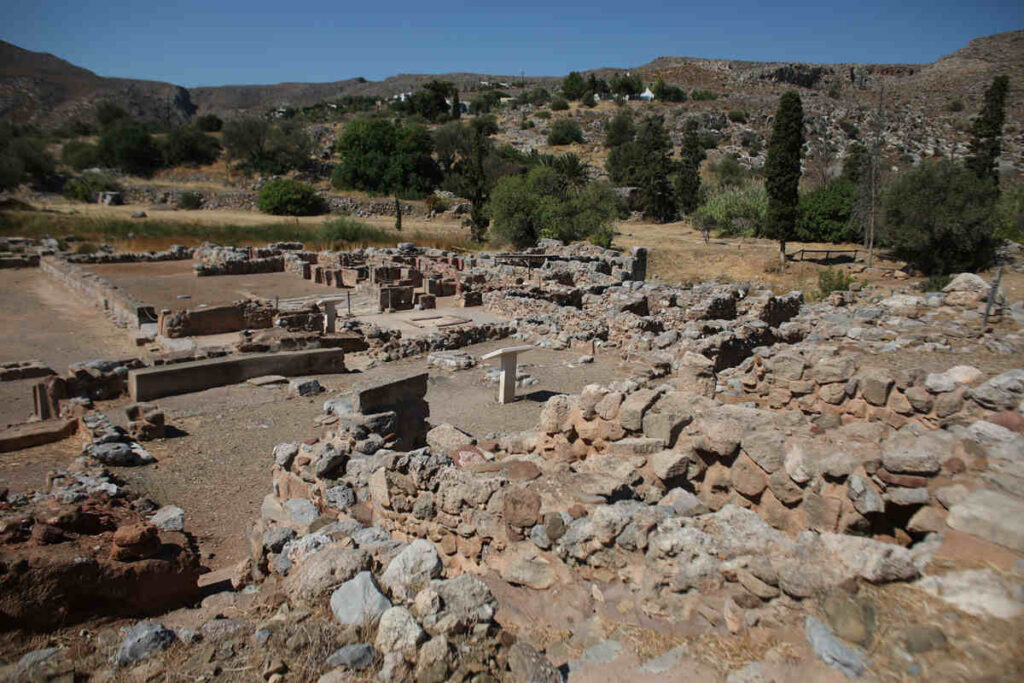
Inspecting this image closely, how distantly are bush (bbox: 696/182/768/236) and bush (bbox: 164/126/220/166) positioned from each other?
5291cm

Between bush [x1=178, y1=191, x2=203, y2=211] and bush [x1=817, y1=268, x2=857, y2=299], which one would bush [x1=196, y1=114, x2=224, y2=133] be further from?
bush [x1=817, y1=268, x2=857, y2=299]

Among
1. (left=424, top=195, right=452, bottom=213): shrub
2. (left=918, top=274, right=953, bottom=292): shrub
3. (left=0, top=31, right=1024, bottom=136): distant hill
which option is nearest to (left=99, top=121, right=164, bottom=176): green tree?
(left=424, top=195, right=452, bottom=213): shrub

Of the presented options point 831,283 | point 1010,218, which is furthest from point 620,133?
point 831,283

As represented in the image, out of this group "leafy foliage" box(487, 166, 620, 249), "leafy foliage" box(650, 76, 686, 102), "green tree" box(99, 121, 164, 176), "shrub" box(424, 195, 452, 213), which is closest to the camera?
"leafy foliage" box(487, 166, 620, 249)

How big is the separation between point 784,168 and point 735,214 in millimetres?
10917

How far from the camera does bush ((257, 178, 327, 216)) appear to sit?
49062mm

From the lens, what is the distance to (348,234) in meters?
37.7

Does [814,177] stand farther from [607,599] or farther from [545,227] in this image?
[607,599]

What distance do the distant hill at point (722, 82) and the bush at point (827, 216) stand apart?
5069 centimetres

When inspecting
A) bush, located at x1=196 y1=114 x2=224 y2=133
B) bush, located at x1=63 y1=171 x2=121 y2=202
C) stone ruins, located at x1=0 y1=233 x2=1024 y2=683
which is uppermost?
bush, located at x1=196 y1=114 x2=224 y2=133

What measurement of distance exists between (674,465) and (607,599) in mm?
1668

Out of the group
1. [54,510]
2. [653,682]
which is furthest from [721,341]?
[54,510]

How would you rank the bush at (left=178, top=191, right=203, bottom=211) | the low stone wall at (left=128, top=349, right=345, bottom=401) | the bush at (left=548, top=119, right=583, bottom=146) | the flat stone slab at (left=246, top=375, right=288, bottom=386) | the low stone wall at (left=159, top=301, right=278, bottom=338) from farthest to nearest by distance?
the bush at (left=548, top=119, right=583, bottom=146)
the bush at (left=178, top=191, right=203, bottom=211)
the low stone wall at (left=159, top=301, right=278, bottom=338)
the flat stone slab at (left=246, top=375, right=288, bottom=386)
the low stone wall at (left=128, top=349, right=345, bottom=401)

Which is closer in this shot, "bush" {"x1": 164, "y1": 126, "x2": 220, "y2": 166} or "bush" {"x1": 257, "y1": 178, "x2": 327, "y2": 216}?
"bush" {"x1": 257, "y1": 178, "x2": 327, "y2": 216}
